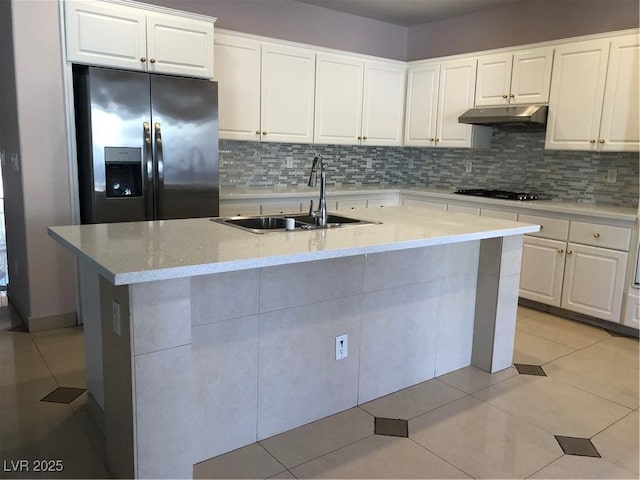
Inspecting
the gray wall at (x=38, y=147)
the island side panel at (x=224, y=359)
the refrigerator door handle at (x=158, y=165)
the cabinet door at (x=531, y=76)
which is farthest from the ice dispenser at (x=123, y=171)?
the cabinet door at (x=531, y=76)

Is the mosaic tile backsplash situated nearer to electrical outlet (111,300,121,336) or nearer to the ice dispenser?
the ice dispenser

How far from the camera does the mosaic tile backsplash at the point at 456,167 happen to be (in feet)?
13.9

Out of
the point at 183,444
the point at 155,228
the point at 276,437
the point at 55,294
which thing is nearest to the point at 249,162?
the point at 55,294

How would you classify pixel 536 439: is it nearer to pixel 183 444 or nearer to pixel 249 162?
pixel 183 444

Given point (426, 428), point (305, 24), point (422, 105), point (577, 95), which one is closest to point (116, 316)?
point (426, 428)

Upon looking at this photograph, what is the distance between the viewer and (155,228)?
2.24 meters

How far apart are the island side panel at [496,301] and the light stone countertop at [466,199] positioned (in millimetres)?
1145

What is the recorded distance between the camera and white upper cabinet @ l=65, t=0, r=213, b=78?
3188 mm

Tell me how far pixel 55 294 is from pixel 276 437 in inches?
80.8

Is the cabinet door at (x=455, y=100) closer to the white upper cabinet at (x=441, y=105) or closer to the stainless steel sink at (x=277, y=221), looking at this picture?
the white upper cabinet at (x=441, y=105)

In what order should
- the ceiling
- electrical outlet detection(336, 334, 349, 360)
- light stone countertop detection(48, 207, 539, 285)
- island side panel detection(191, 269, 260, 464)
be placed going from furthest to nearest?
the ceiling < electrical outlet detection(336, 334, 349, 360) < island side panel detection(191, 269, 260, 464) < light stone countertop detection(48, 207, 539, 285)

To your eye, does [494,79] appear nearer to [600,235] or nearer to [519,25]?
[519,25]

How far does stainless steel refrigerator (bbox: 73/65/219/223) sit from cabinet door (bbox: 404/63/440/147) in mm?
2391

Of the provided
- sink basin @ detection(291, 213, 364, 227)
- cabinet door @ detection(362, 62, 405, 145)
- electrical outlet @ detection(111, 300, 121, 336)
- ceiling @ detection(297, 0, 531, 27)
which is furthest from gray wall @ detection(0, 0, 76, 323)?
cabinet door @ detection(362, 62, 405, 145)
